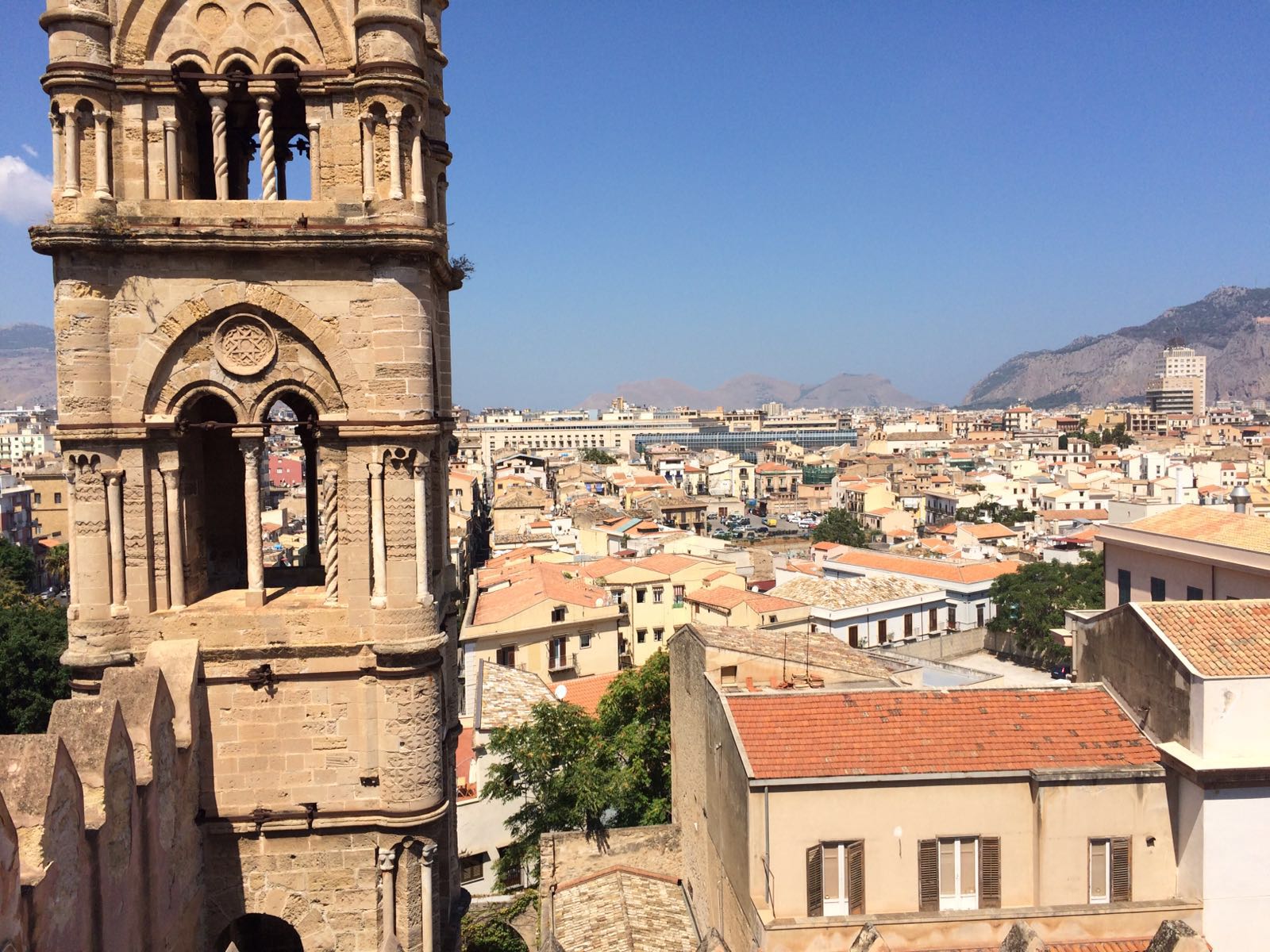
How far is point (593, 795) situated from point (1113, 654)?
12.9 meters

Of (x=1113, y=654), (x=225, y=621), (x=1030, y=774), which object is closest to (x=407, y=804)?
(x=225, y=621)

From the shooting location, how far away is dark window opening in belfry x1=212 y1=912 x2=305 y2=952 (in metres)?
12.3

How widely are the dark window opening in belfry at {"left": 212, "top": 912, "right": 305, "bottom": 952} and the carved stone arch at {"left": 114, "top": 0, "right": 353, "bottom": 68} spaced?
10.1 meters

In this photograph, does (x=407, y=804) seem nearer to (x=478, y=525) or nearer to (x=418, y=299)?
(x=418, y=299)

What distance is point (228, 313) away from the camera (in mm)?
11102

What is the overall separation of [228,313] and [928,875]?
12.8 metres

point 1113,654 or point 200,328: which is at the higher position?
point 200,328

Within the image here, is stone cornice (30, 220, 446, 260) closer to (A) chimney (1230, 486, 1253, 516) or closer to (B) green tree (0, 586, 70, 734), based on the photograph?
(B) green tree (0, 586, 70, 734)

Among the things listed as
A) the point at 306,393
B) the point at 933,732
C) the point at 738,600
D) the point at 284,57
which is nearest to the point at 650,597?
the point at 738,600

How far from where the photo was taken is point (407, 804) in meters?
11.1

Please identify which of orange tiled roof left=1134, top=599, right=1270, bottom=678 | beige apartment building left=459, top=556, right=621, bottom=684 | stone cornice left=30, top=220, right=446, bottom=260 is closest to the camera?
stone cornice left=30, top=220, right=446, bottom=260

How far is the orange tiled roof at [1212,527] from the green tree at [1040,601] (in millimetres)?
19494

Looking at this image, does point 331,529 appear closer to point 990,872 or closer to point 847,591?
point 990,872

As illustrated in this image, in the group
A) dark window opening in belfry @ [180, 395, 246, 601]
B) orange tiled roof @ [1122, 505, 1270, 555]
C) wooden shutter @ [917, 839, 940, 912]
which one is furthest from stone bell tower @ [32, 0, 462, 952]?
orange tiled roof @ [1122, 505, 1270, 555]
